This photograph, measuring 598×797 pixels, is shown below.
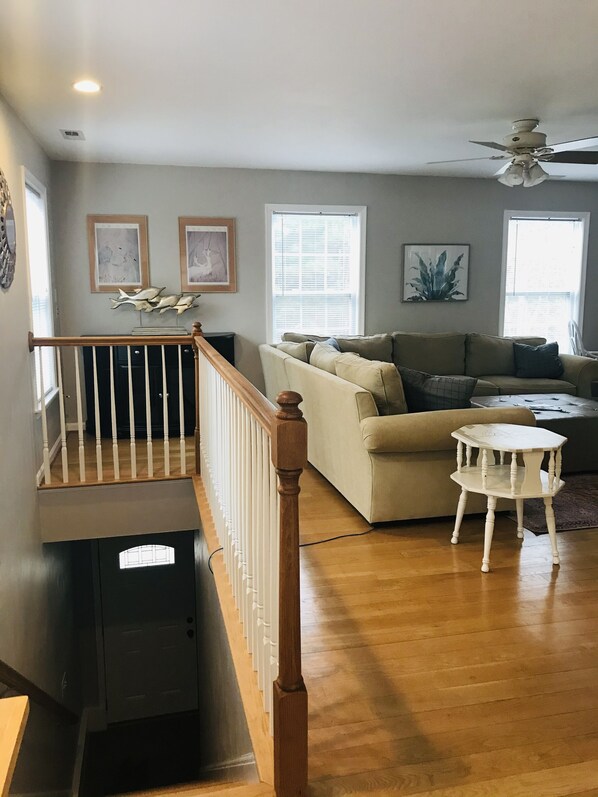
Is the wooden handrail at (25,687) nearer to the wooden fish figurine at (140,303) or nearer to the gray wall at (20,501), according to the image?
the gray wall at (20,501)

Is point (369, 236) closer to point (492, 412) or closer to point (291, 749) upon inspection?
point (492, 412)

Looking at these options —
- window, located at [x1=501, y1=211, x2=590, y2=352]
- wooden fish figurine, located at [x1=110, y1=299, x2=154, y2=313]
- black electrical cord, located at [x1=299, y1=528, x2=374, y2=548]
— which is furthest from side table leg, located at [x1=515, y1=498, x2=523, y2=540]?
window, located at [x1=501, y1=211, x2=590, y2=352]

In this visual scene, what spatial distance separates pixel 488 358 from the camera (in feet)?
21.9

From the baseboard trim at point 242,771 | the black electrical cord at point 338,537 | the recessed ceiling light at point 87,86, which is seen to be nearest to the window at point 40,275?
the recessed ceiling light at point 87,86

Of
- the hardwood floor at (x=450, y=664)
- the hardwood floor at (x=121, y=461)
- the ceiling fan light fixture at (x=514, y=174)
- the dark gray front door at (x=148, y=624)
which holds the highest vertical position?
the ceiling fan light fixture at (x=514, y=174)

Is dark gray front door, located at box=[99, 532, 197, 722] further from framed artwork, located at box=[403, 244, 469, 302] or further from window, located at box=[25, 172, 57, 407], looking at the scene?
framed artwork, located at box=[403, 244, 469, 302]

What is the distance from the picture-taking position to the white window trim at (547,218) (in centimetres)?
705

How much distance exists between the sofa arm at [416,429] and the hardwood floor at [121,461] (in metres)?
1.61

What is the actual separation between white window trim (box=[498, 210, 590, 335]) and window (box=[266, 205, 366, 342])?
5.29 feet

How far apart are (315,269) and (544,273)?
2.64 meters

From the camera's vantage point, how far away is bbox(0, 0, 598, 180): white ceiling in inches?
112

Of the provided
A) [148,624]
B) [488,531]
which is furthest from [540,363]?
[148,624]

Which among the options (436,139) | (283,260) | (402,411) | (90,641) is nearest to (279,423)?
(402,411)

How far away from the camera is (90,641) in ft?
21.5
